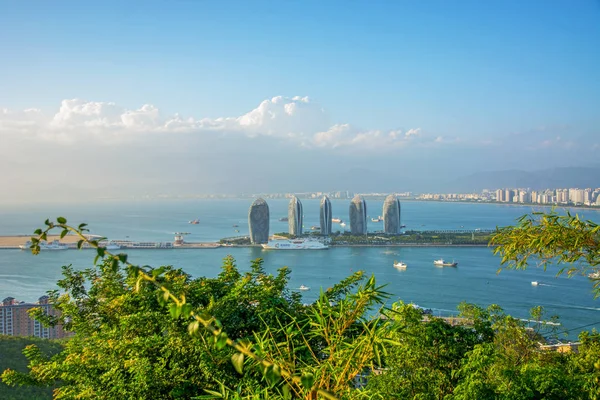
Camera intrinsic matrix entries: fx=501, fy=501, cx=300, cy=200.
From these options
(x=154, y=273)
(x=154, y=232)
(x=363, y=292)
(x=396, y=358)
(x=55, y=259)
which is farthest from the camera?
(x=154, y=232)

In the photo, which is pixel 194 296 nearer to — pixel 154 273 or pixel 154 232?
pixel 154 273

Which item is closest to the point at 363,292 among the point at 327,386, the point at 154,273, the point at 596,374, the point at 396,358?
the point at 327,386

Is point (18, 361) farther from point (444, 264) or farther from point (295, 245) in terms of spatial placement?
point (295, 245)

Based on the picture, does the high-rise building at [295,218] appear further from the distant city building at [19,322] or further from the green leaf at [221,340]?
the green leaf at [221,340]

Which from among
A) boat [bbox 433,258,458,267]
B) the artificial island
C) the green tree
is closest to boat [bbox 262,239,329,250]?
the artificial island

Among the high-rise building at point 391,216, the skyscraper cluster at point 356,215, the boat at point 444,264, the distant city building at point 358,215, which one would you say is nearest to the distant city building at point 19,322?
the boat at point 444,264

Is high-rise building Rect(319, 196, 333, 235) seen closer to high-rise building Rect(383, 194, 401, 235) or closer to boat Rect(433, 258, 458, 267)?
high-rise building Rect(383, 194, 401, 235)
